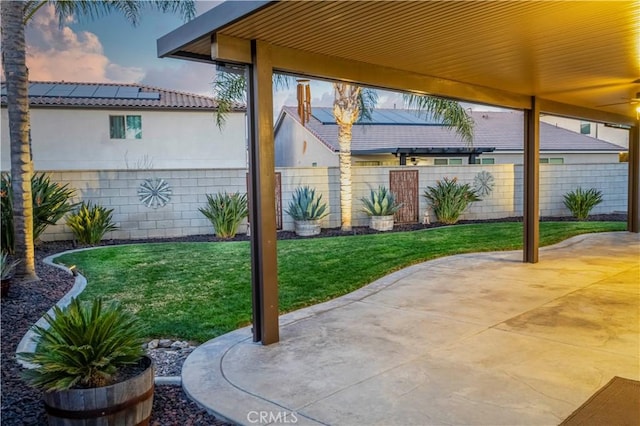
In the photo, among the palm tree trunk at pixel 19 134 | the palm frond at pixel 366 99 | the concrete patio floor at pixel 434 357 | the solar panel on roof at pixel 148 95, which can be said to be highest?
the solar panel on roof at pixel 148 95

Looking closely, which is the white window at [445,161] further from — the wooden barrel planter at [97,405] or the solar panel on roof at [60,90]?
the wooden barrel planter at [97,405]

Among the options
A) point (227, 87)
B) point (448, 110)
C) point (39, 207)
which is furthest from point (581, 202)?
point (39, 207)

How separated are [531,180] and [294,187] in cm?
634

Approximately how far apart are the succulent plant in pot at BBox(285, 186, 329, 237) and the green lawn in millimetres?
936

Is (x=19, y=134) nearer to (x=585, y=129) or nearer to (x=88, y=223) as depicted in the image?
(x=88, y=223)

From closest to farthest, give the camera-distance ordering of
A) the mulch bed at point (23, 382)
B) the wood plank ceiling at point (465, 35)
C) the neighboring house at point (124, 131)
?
the mulch bed at point (23, 382) < the wood plank ceiling at point (465, 35) < the neighboring house at point (124, 131)

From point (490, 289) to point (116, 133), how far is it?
15.2m

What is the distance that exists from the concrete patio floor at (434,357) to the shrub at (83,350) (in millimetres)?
744

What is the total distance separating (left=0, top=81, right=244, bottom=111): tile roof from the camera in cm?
1748

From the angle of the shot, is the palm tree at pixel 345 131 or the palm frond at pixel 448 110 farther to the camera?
the palm tree at pixel 345 131

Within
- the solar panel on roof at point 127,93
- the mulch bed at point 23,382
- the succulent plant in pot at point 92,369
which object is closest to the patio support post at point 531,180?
the mulch bed at point 23,382

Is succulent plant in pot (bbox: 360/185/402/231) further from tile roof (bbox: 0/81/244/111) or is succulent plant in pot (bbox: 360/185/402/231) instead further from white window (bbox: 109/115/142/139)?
white window (bbox: 109/115/142/139)

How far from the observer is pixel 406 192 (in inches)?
577

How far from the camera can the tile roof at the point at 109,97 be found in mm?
17484
